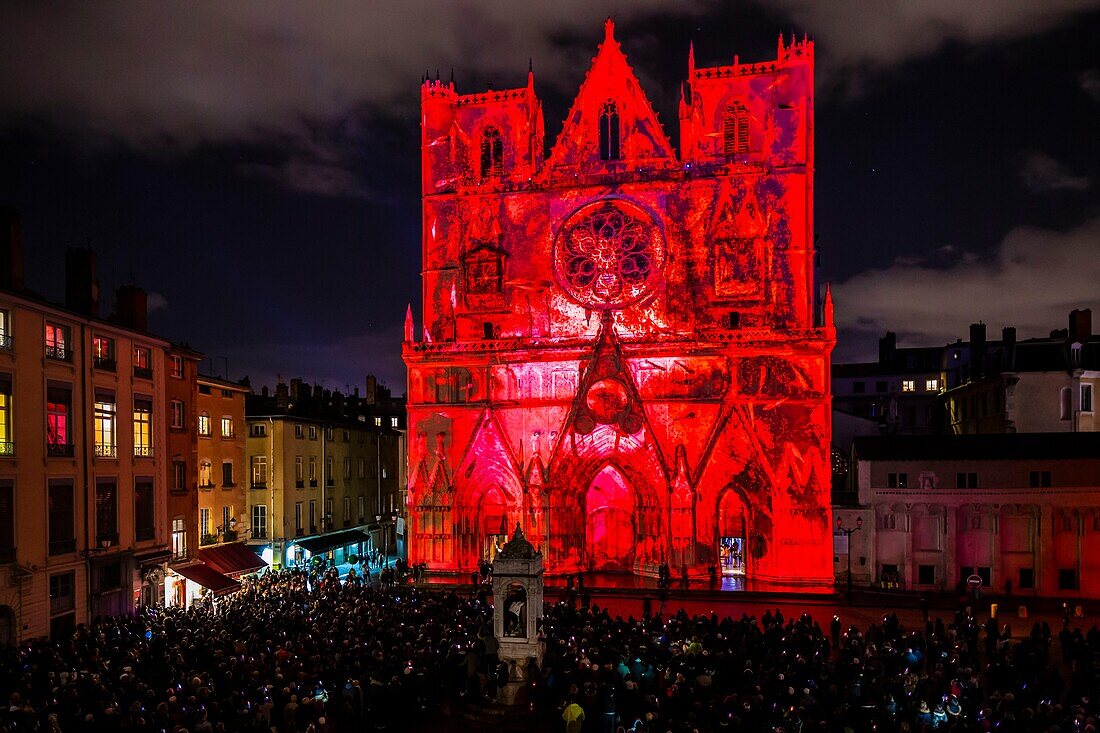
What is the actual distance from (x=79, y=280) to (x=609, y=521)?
24241mm

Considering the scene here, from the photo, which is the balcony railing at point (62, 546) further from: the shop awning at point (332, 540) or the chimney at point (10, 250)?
the shop awning at point (332, 540)

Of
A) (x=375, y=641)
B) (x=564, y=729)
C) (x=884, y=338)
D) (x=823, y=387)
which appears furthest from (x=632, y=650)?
(x=884, y=338)

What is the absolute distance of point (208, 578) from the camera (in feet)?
112

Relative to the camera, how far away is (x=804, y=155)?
40344 mm

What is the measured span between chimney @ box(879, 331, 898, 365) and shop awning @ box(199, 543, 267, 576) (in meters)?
54.7

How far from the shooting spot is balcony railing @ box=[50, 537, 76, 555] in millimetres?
27609

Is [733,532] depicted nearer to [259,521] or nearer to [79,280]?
[259,521]

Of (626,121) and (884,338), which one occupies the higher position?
(626,121)

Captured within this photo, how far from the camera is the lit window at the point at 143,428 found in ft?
107

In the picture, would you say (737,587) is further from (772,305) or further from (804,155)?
(804,155)

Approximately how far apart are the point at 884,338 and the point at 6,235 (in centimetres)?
6686

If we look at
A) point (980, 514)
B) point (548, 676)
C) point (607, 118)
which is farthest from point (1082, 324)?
point (548, 676)

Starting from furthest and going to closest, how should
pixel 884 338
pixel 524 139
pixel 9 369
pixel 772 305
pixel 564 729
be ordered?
pixel 884 338 < pixel 524 139 < pixel 772 305 < pixel 9 369 < pixel 564 729

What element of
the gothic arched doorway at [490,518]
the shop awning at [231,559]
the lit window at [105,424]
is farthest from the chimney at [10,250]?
the gothic arched doorway at [490,518]
